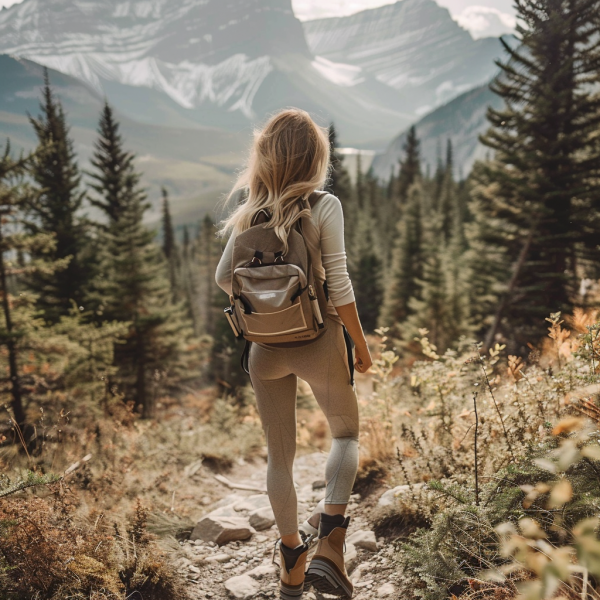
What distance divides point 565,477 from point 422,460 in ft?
4.66

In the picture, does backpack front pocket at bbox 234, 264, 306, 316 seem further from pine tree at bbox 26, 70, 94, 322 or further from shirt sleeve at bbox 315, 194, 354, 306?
pine tree at bbox 26, 70, 94, 322

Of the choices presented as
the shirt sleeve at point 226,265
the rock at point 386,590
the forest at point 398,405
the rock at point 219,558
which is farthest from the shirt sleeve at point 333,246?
the rock at point 219,558

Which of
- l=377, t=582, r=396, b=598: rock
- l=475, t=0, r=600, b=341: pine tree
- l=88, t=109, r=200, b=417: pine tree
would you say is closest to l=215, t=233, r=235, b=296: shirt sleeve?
l=377, t=582, r=396, b=598: rock

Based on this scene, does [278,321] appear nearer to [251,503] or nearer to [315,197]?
[315,197]

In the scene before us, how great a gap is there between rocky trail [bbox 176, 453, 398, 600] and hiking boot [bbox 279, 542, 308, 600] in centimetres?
45

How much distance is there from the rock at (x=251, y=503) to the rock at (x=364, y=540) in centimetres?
110

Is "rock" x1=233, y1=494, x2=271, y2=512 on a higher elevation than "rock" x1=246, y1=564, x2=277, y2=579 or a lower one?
lower

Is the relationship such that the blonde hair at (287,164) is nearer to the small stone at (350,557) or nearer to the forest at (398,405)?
the forest at (398,405)

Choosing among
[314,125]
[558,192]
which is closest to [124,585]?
[314,125]

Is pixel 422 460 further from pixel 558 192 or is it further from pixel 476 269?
pixel 476 269

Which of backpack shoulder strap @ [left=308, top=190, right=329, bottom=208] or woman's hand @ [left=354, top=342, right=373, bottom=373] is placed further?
woman's hand @ [left=354, top=342, right=373, bottom=373]

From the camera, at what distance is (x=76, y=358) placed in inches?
399

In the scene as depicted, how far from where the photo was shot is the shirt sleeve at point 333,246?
206cm

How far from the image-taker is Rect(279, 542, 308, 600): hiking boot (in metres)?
2.27
